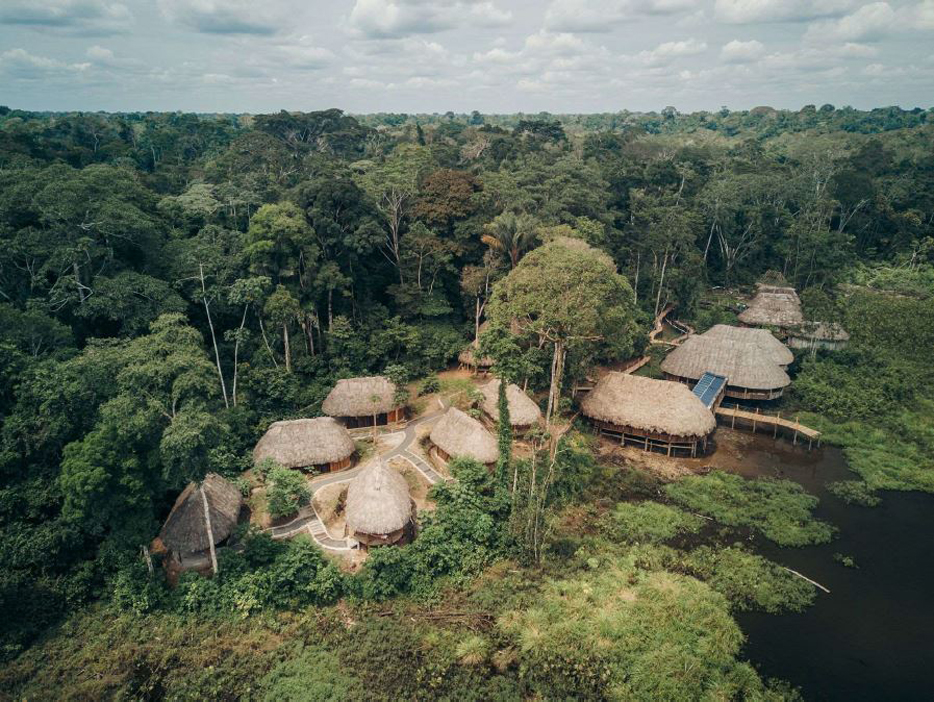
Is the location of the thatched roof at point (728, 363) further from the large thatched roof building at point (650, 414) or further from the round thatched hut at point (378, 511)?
the round thatched hut at point (378, 511)

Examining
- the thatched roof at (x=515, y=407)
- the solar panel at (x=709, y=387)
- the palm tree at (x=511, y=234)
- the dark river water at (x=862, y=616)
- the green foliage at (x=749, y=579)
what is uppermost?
the palm tree at (x=511, y=234)

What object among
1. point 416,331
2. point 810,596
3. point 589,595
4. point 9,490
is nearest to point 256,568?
point 9,490

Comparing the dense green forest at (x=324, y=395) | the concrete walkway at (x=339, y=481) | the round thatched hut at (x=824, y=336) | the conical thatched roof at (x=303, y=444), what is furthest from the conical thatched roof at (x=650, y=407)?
the round thatched hut at (x=824, y=336)

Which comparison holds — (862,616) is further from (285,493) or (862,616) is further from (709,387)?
(285,493)

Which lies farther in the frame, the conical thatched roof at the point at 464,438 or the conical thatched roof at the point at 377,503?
the conical thatched roof at the point at 464,438

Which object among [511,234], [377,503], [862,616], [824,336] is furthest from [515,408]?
[824,336]

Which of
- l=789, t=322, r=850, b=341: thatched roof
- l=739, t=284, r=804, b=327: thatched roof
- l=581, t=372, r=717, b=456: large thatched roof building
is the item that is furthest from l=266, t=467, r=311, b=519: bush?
l=739, t=284, r=804, b=327: thatched roof

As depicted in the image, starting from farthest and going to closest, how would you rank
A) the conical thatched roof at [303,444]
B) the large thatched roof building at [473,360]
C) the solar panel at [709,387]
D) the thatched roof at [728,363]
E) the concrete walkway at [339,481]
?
the large thatched roof building at [473,360], the thatched roof at [728,363], the solar panel at [709,387], the conical thatched roof at [303,444], the concrete walkway at [339,481]
